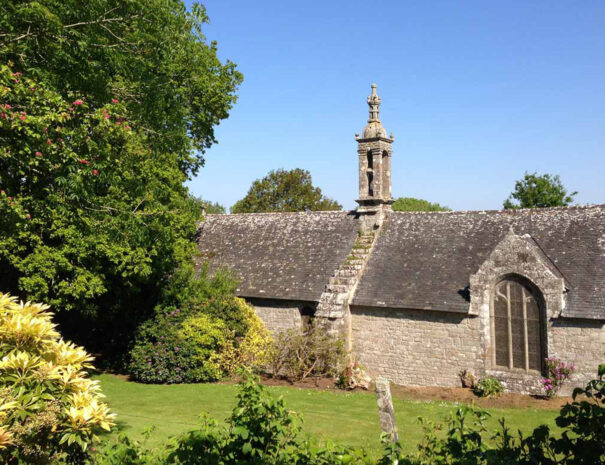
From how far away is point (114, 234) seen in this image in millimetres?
16719

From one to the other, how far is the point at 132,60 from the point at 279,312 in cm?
1395

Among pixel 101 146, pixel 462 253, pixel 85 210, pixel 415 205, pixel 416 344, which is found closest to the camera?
pixel 101 146

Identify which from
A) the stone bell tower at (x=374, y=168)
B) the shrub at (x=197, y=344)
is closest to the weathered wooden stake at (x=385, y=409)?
the shrub at (x=197, y=344)

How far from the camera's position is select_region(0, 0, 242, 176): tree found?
11.3m

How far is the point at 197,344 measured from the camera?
22438 mm

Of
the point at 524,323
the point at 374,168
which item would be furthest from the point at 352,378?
the point at 374,168

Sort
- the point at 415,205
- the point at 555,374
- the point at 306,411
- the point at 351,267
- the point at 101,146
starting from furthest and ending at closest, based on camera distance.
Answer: the point at 415,205, the point at 351,267, the point at 555,374, the point at 306,411, the point at 101,146

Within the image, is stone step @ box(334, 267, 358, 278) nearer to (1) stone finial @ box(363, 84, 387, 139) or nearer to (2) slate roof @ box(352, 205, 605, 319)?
(2) slate roof @ box(352, 205, 605, 319)

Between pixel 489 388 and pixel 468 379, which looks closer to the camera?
pixel 489 388

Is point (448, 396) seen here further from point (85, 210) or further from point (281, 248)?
point (85, 210)

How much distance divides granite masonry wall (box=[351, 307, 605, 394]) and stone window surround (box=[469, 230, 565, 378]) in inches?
7.6

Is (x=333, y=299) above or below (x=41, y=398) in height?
above

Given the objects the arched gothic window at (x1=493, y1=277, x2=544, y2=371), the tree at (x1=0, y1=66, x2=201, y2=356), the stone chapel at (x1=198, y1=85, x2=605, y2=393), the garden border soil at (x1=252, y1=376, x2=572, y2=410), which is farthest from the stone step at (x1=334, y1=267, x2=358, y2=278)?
the tree at (x1=0, y1=66, x2=201, y2=356)

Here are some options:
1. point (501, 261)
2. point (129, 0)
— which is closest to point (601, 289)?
point (501, 261)
